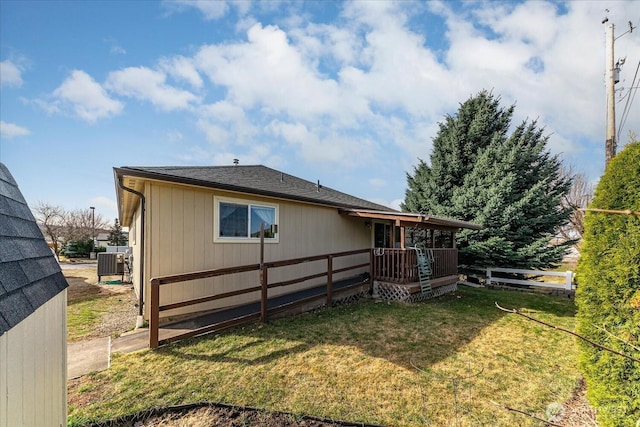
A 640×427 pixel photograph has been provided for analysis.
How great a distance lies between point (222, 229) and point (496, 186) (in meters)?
11.5

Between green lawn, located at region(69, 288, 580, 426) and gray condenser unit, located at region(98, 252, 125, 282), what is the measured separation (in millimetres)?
8937

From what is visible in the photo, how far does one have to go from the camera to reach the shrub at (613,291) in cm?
255

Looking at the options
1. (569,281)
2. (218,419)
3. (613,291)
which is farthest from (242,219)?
(569,281)

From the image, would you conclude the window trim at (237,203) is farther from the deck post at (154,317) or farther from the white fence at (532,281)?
the white fence at (532,281)

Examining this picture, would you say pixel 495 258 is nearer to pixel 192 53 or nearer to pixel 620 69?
pixel 620 69

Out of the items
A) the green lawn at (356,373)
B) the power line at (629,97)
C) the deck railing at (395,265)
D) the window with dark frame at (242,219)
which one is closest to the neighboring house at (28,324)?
the green lawn at (356,373)

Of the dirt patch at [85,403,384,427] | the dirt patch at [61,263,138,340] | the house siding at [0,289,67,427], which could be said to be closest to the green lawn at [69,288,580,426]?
the dirt patch at [85,403,384,427]

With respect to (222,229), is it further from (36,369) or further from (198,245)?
(36,369)

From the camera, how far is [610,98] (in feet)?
27.6

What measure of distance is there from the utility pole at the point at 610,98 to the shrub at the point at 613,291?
761 cm

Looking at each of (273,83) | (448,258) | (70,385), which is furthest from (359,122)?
(70,385)

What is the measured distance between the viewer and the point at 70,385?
3.52 metres

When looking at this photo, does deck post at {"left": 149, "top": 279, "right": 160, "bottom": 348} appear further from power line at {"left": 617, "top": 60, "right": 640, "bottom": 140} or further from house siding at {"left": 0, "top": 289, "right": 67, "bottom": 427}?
power line at {"left": 617, "top": 60, "right": 640, "bottom": 140}

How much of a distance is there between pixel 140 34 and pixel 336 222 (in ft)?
23.6
